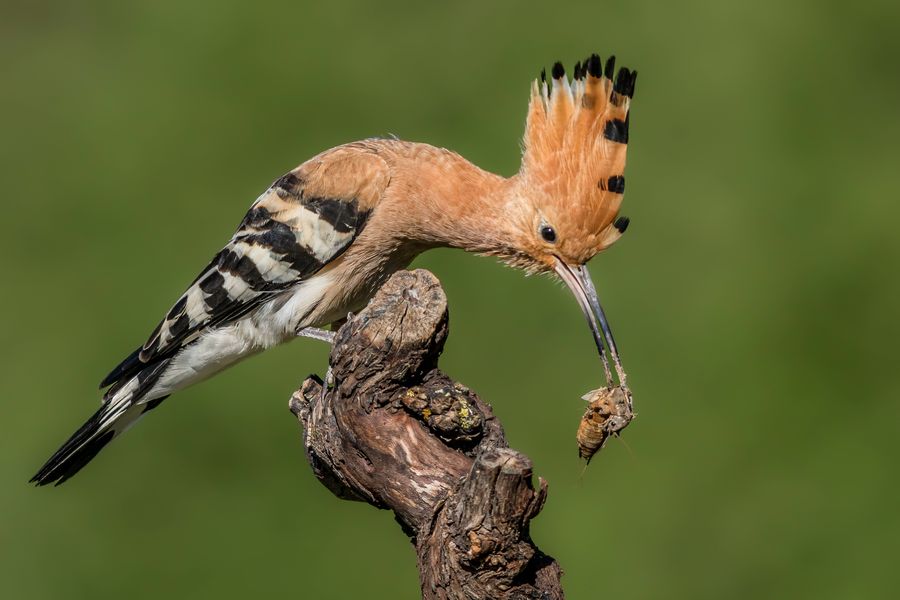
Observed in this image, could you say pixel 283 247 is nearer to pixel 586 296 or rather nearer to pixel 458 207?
pixel 458 207

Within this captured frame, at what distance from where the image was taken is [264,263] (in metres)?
5.44

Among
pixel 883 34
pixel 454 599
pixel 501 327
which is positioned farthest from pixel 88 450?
pixel 883 34

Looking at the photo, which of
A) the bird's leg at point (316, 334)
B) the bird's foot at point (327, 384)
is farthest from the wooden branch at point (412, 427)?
the bird's leg at point (316, 334)

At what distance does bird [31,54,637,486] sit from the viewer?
5094 mm

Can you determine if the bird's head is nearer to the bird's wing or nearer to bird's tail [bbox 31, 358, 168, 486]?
the bird's wing

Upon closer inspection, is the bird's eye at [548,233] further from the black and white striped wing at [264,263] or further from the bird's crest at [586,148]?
the black and white striped wing at [264,263]

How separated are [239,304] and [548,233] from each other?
1.23m

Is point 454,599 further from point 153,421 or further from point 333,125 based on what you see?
point 333,125

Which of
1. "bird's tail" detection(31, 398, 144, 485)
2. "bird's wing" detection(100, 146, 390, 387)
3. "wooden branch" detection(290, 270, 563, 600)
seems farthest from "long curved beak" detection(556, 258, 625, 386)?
"bird's tail" detection(31, 398, 144, 485)

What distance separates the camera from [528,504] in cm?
369

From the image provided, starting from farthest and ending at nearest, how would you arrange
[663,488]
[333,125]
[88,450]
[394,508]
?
1. [333,125]
2. [663,488]
3. [88,450]
4. [394,508]

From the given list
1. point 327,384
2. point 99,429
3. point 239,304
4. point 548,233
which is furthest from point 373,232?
point 99,429

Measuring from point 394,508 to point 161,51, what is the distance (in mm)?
6110

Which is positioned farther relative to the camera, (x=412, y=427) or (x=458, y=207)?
(x=458, y=207)
